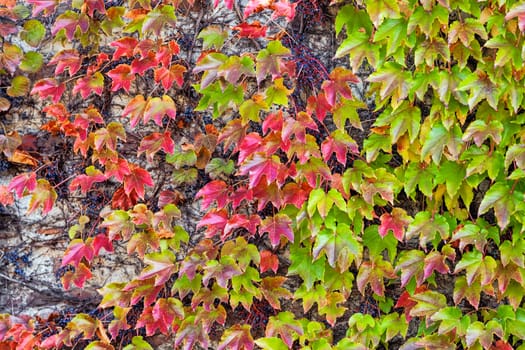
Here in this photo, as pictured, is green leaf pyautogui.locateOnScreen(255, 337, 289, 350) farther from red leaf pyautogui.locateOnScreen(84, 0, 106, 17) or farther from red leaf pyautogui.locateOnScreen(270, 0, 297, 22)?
red leaf pyautogui.locateOnScreen(84, 0, 106, 17)

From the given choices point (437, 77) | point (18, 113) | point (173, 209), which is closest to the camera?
point (437, 77)

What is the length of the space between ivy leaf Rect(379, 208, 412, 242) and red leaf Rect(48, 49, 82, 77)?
1.35m

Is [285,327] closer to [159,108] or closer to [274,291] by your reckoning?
[274,291]

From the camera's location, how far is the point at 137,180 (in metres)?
2.06

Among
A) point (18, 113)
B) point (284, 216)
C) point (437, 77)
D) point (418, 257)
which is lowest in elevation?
point (418, 257)

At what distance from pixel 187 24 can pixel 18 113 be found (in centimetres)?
82

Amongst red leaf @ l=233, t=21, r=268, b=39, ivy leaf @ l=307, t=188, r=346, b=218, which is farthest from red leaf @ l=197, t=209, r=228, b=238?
red leaf @ l=233, t=21, r=268, b=39

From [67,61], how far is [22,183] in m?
0.52

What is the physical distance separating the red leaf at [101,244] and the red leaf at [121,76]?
60 cm

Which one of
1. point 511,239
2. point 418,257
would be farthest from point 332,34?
point 511,239

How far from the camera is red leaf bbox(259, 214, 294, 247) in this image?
192cm

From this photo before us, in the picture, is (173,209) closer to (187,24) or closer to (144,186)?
(144,186)

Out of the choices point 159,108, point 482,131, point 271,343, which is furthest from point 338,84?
point 271,343

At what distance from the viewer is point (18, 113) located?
7.17ft
